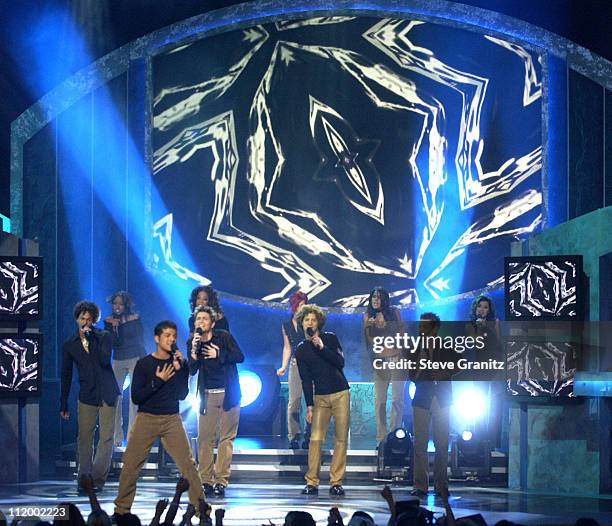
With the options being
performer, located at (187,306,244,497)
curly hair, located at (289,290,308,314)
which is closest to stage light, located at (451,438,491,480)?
curly hair, located at (289,290,308,314)

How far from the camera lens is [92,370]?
376 inches

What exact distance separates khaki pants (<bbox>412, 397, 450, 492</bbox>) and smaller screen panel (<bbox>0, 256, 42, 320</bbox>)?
3714 millimetres

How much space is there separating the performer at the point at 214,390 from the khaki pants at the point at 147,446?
1.38 meters

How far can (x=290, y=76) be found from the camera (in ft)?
44.8

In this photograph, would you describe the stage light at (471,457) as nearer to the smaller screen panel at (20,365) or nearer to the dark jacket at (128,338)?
the dark jacket at (128,338)

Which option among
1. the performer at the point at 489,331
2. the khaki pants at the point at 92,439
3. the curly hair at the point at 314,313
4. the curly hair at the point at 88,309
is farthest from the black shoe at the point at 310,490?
the curly hair at the point at 88,309

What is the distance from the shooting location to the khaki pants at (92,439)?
31.2ft

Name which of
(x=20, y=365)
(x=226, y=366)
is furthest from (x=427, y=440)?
(x=20, y=365)

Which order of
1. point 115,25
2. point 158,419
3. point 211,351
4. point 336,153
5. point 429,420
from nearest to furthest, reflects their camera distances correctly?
point 158,419 < point 211,351 < point 429,420 < point 115,25 < point 336,153

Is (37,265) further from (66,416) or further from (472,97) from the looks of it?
(472,97)

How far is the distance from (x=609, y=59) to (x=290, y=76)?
3.61 metres

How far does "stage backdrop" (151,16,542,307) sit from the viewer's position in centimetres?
1341

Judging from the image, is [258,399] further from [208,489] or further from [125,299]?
[208,489]

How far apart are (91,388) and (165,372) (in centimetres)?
186
